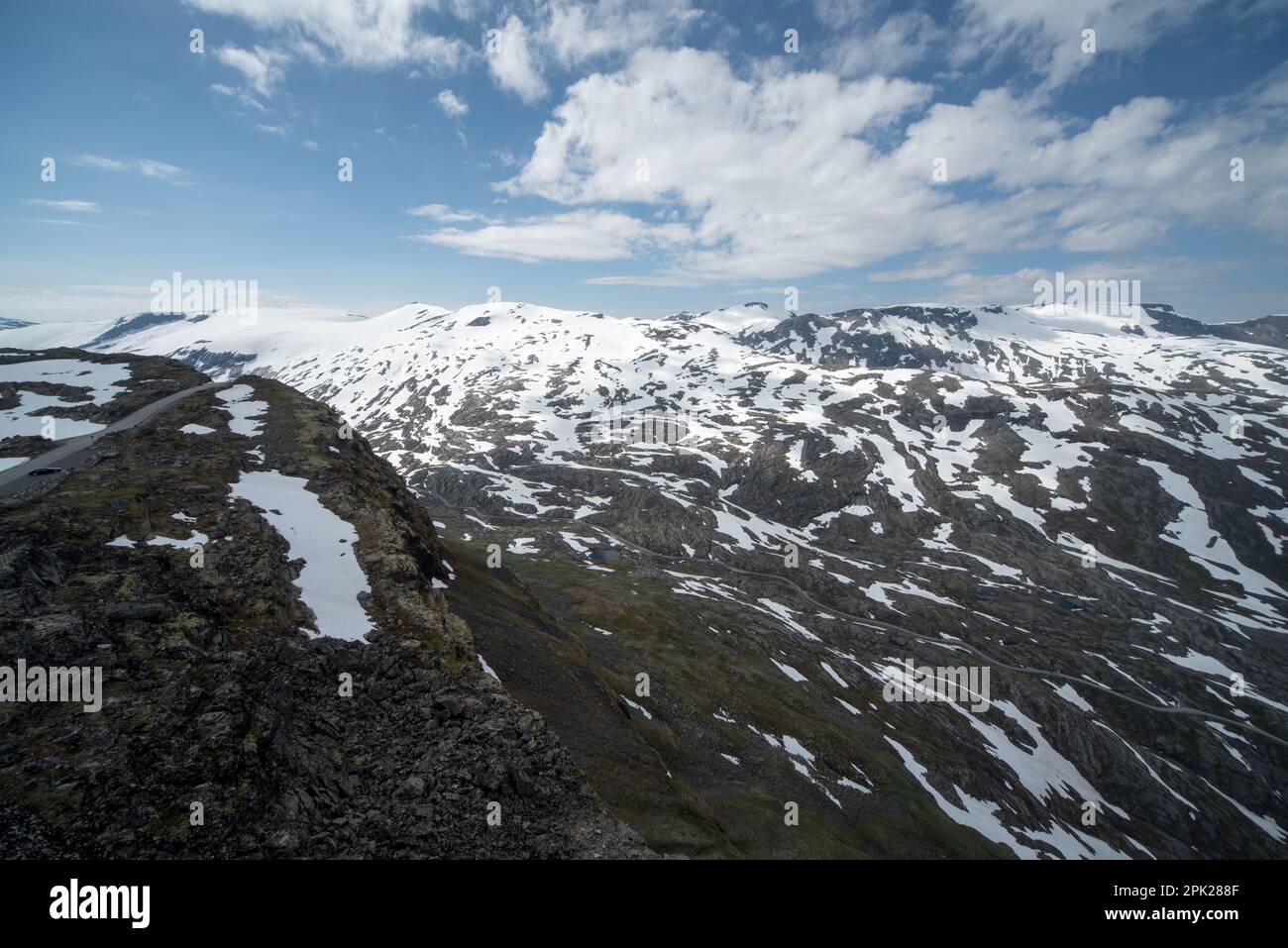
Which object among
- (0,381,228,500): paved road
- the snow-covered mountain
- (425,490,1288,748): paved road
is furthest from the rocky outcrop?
(425,490,1288,748): paved road

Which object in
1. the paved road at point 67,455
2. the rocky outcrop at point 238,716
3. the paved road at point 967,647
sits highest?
the paved road at point 67,455

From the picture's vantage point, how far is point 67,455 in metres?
39.7

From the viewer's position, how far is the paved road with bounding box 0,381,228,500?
33.2 m

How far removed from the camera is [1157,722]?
100 meters

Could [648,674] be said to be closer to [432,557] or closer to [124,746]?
[432,557]

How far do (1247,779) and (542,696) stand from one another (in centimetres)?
13559

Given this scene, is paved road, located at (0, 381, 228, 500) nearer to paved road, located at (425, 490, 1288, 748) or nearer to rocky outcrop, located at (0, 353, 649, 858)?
rocky outcrop, located at (0, 353, 649, 858)

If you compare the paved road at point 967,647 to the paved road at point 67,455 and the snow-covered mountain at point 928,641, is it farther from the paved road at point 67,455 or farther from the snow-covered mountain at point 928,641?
the paved road at point 67,455

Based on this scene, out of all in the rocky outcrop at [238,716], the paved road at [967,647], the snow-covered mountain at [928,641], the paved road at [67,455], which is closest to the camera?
the rocky outcrop at [238,716]

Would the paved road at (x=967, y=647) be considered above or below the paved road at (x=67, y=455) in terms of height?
below

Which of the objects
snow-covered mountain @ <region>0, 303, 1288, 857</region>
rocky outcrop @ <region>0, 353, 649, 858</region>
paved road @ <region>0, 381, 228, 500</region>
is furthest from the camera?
snow-covered mountain @ <region>0, 303, 1288, 857</region>

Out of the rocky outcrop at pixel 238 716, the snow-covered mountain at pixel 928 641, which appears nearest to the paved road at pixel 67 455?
the rocky outcrop at pixel 238 716

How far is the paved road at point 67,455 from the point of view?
33.2 metres
